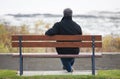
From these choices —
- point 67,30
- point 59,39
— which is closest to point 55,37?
point 59,39

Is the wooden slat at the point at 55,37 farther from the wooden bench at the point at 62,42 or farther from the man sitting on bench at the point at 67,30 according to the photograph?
the man sitting on bench at the point at 67,30

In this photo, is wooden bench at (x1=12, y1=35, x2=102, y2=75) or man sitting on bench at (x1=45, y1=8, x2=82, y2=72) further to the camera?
man sitting on bench at (x1=45, y1=8, x2=82, y2=72)

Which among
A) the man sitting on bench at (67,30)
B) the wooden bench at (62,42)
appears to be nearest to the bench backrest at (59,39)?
the wooden bench at (62,42)

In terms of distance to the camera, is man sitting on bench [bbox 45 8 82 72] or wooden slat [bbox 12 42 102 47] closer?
wooden slat [bbox 12 42 102 47]

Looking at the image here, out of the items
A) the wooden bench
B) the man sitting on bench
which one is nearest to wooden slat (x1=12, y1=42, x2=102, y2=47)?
the wooden bench

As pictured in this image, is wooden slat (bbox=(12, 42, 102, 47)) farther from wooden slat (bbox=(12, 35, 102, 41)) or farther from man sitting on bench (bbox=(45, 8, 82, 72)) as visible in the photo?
man sitting on bench (bbox=(45, 8, 82, 72))

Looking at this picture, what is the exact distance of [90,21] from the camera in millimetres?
18844

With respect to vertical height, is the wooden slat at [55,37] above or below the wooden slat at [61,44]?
→ above

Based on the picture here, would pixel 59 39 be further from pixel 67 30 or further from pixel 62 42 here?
pixel 67 30

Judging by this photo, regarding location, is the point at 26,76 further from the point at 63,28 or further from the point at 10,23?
the point at 10,23

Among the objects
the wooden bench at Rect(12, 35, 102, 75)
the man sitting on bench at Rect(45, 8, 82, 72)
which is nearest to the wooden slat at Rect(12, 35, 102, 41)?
the wooden bench at Rect(12, 35, 102, 75)

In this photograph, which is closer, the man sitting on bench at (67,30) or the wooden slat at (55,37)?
the wooden slat at (55,37)

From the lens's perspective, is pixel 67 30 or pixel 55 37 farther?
pixel 67 30

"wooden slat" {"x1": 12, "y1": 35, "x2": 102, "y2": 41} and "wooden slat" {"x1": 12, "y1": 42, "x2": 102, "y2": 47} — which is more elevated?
"wooden slat" {"x1": 12, "y1": 35, "x2": 102, "y2": 41}
